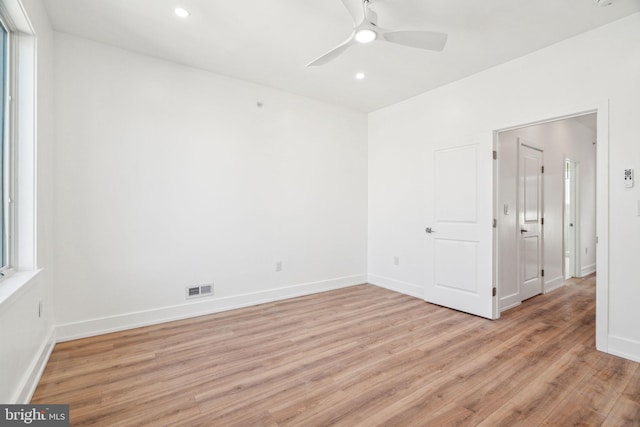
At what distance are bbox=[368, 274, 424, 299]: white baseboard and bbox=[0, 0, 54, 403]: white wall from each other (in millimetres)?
3892

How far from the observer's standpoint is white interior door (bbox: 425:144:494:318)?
337 cm

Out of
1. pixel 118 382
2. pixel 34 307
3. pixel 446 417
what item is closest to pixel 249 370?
pixel 118 382

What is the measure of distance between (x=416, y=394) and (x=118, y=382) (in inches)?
81.0

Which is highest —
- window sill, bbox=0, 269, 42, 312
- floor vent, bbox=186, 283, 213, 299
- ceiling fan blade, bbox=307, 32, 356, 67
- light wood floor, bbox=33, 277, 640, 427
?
ceiling fan blade, bbox=307, 32, 356, 67

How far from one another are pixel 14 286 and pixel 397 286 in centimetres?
403

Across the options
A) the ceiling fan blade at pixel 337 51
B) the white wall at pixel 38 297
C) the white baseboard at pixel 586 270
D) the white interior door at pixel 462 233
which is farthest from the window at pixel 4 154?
the white baseboard at pixel 586 270

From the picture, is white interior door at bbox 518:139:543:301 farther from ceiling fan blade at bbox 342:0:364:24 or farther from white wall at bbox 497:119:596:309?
ceiling fan blade at bbox 342:0:364:24

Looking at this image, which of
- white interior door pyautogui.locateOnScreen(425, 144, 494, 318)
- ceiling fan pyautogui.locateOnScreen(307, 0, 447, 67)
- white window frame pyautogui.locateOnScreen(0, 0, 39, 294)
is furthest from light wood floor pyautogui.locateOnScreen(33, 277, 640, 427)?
ceiling fan pyautogui.locateOnScreen(307, 0, 447, 67)

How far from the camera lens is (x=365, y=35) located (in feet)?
7.13

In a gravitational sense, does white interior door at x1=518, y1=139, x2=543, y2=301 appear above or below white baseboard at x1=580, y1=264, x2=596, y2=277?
above

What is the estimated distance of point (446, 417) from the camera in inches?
68.7

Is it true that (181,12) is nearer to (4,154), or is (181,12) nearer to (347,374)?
(4,154)

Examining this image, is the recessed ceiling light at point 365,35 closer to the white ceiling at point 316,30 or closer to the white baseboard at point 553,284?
the white ceiling at point 316,30

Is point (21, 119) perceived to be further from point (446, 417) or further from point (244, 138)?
point (446, 417)
